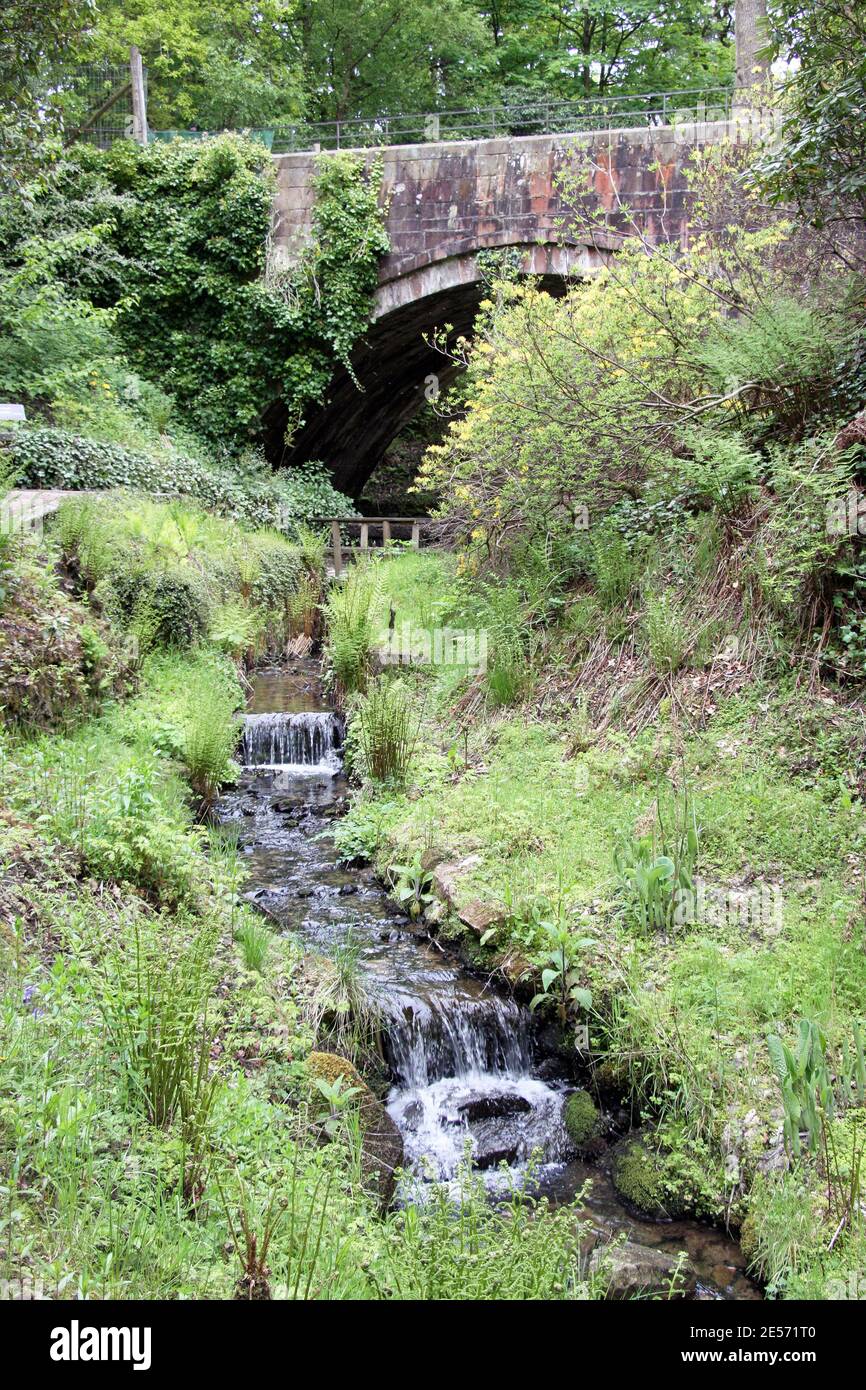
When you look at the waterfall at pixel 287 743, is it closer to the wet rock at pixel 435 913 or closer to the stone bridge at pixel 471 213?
the wet rock at pixel 435 913

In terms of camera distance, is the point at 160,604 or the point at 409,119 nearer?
the point at 160,604

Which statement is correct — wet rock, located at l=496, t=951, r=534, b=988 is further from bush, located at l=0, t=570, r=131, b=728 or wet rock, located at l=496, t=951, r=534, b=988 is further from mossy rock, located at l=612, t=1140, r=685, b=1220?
bush, located at l=0, t=570, r=131, b=728

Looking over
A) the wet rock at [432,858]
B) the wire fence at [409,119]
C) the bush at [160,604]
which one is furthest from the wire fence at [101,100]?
the wet rock at [432,858]

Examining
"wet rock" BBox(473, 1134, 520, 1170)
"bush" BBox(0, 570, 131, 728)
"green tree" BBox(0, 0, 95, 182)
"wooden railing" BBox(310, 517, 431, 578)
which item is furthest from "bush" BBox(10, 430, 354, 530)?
"wet rock" BBox(473, 1134, 520, 1170)

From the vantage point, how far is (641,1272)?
317cm

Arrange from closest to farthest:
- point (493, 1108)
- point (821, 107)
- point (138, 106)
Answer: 1. point (493, 1108)
2. point (821, 107)
3. point (138, 106)

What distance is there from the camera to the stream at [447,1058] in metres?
3.54

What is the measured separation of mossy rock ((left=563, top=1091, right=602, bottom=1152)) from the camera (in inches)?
158

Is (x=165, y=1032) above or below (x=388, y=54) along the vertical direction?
below

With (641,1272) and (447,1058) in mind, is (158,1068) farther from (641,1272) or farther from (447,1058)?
(447,1058)

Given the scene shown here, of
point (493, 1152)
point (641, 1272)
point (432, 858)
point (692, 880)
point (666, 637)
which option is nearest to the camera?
point (641, 1272)

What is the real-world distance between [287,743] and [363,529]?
249 inches

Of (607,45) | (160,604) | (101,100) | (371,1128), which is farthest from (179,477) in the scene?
(607,45)

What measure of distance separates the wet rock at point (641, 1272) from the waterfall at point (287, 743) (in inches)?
209
